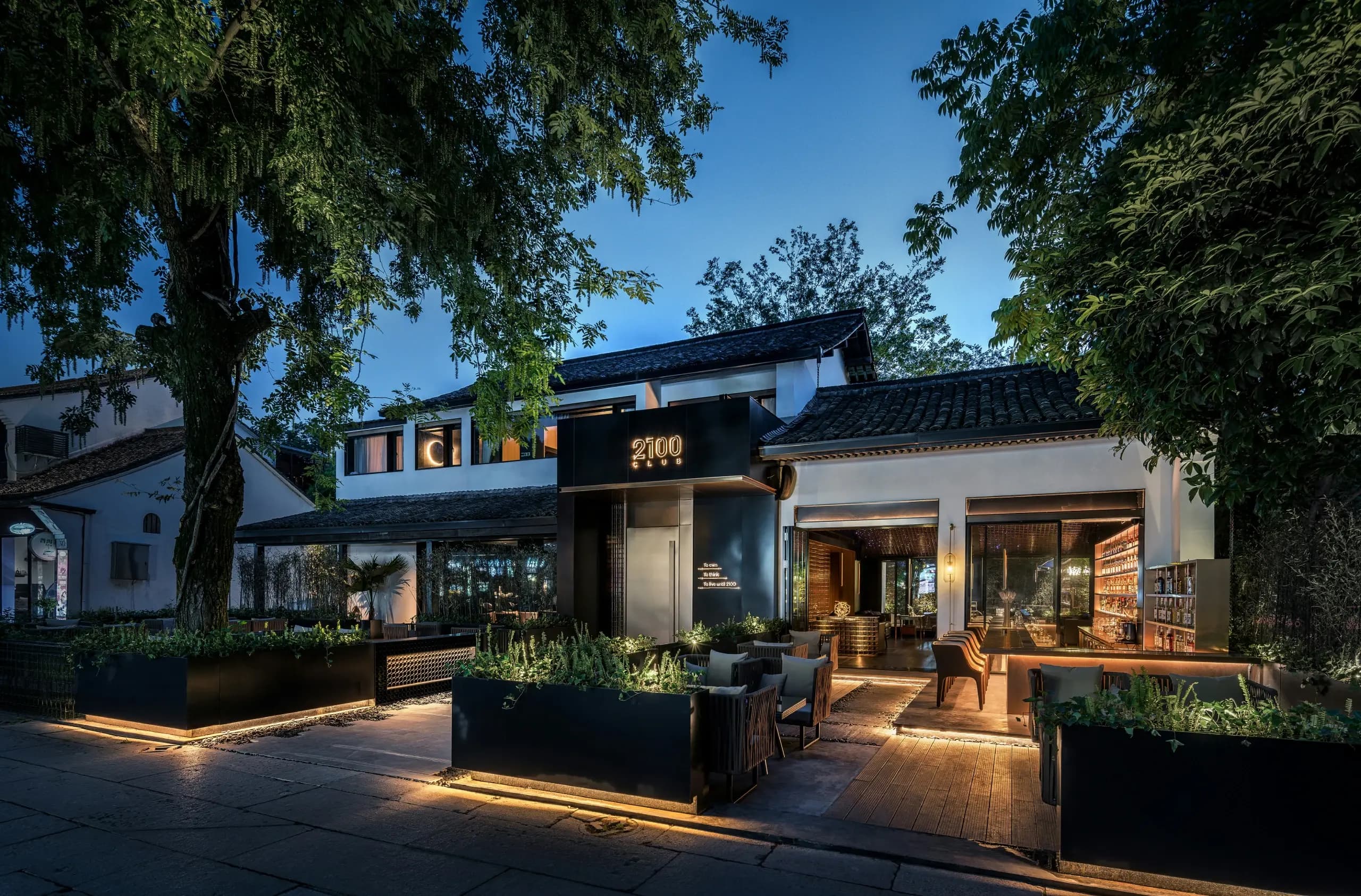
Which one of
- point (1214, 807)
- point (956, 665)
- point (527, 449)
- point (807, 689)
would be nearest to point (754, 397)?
point (527, 449)

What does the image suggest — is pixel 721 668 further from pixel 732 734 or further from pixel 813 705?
pixel 732 734

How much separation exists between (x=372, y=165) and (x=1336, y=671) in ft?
33.0

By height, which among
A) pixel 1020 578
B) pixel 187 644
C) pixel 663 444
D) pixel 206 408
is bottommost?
pixel 187 644

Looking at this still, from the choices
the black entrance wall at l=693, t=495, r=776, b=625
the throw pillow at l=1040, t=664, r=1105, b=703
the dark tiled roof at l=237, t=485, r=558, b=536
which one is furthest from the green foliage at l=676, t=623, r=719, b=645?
the dark tiled roof at l=237, t=485, r=558, b=536

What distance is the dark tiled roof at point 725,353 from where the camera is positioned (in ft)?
50.4

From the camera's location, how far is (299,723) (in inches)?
357

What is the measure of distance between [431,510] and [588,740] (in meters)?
13.4

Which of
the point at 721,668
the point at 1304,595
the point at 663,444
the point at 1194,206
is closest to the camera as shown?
the point at 1194,206

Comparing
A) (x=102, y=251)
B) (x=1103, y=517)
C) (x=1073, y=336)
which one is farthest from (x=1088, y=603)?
(x=102, y=251)

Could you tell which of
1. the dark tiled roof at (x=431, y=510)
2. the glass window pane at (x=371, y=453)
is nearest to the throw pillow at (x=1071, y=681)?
the dark tiled roof at (x=431, y=510)

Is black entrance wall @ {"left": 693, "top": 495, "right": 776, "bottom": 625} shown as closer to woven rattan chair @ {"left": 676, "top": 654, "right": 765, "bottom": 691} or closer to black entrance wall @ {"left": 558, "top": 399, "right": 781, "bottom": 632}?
black entrance wall @ {"left": 558, "top": 399, "right": 781, "bottom": 632}

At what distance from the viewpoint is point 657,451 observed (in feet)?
42.9

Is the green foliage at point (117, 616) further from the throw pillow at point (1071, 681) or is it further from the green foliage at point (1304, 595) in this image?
the green foliage at point (1304, 595)

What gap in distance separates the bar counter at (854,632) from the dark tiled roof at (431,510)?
611cm
